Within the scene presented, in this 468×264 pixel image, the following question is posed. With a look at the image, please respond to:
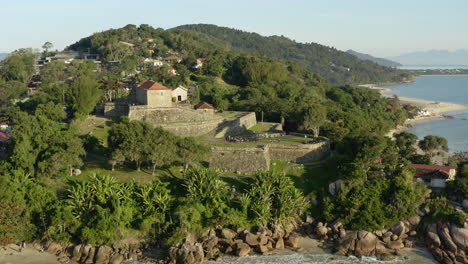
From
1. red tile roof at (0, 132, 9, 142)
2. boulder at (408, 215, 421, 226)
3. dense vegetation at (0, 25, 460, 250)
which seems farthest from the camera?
red tile roof at (0, 132, 9, 142)

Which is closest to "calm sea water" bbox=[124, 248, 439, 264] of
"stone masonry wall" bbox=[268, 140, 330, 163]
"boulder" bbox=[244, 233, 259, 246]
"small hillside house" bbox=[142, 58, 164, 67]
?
"boulder" bbox=[244, 233, 259, 246]

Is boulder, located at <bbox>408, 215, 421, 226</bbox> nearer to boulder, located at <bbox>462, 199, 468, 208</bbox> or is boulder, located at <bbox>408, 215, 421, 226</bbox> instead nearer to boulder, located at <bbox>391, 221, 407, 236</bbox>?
boulder, located at <bbox>391, 221, 407, 236</bbox>

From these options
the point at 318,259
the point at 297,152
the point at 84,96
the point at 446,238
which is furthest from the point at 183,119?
the point at 446,238

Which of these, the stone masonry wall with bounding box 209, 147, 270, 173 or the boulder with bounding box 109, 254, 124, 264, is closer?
the boulder with bounding box 109, 254, 124, 264

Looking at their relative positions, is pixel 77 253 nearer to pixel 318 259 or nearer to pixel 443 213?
pixel 318 259

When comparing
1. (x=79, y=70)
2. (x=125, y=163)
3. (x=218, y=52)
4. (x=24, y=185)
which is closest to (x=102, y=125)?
(x=125, y=163)

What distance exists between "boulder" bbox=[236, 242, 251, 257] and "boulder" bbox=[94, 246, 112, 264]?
33.1 ft

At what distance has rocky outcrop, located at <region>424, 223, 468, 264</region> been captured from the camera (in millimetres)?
32094

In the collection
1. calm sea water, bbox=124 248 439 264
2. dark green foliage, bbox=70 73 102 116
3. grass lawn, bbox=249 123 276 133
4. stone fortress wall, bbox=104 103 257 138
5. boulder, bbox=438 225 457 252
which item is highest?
dark green foliage, bbox=70 73 102 116

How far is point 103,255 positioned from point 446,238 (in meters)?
27.2

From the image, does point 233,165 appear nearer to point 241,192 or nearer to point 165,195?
point 241,192

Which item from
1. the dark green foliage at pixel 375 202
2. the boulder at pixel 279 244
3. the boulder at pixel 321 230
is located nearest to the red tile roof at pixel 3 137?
the boulder at pixel 279 244

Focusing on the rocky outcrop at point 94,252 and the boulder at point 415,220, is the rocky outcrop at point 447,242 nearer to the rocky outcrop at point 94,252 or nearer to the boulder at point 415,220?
the boulder at point 415,220

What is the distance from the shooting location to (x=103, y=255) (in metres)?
32.6
